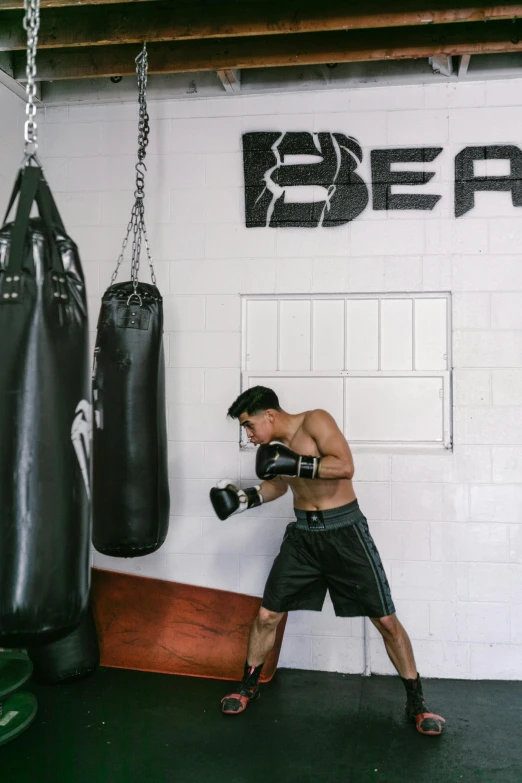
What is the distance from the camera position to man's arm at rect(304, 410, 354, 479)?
307cm

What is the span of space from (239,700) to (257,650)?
0.24 m

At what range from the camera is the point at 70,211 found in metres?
4.12

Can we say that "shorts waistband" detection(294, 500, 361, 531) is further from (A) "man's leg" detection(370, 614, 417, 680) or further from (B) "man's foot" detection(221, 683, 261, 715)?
(B) "man's foot" detection(221, 683, 261, 715)

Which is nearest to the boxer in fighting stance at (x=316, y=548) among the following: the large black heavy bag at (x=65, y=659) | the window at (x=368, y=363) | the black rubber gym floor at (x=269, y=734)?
the black rubber gym floor at (x=269, y=734)

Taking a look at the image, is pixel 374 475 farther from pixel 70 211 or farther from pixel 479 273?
pixel 70 211

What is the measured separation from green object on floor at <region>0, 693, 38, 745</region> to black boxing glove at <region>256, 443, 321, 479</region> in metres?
1.53

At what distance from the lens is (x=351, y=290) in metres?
3.84

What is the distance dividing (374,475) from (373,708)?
1.18 meters

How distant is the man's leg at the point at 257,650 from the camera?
3.30 meters

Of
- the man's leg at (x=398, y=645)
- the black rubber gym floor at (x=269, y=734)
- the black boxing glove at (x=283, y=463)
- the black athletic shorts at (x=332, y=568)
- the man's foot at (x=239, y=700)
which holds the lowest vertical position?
the black rubber gym floor at (x=269, y=734)

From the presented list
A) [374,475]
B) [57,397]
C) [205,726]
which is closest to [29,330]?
[57,397]

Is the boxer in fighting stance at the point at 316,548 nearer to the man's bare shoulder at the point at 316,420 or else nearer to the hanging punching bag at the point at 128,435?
the man's bare shoulder at the point at 316,420

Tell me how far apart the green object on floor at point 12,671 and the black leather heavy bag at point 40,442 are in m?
1.39

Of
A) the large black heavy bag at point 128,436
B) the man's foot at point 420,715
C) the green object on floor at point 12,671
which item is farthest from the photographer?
the man's foot at point 420,715
